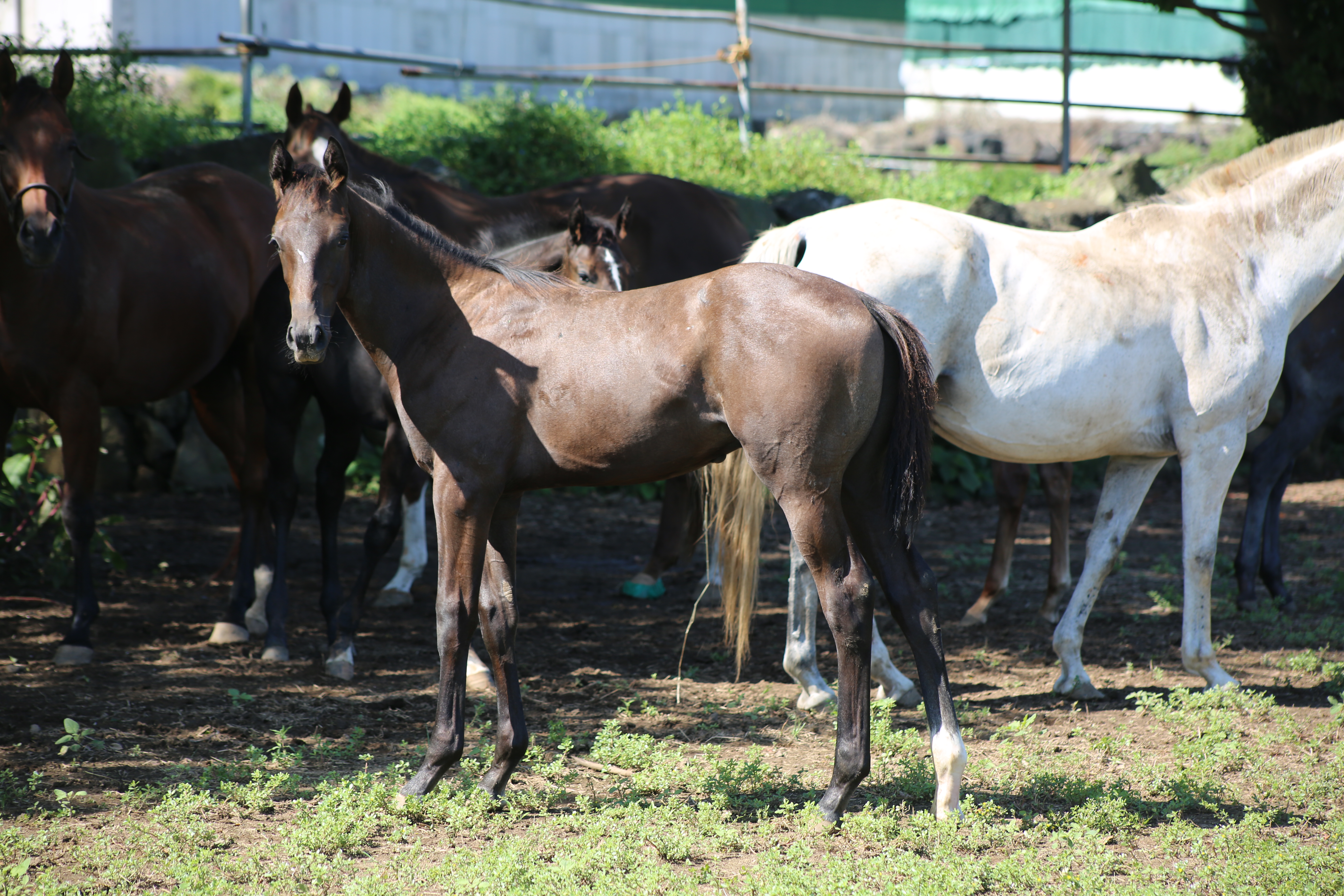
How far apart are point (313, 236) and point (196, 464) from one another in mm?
5615

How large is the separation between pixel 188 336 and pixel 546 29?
11.7 meters

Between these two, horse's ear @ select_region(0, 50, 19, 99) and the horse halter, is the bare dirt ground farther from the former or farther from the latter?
horse's ear @ select_region(0, 50, 19, 99)

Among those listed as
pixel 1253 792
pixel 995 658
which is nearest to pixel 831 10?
pixel 995 658

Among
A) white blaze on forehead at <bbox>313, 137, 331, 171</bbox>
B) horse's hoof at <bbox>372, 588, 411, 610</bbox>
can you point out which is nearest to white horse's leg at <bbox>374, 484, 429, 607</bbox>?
horse's hoof at <bbox>372, 588, 411, 610</bbox>

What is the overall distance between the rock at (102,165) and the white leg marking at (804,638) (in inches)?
241

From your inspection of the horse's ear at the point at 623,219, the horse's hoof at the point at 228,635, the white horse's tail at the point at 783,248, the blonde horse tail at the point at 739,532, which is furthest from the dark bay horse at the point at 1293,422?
the horse's hoof at the point at 228,635

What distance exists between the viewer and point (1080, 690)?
15.2 ft

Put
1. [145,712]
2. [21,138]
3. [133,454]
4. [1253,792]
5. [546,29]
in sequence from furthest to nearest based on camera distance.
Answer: [546,29]
[133,454]
[21,138]
[145,712]
[1253,792]

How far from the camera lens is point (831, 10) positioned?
15.8m

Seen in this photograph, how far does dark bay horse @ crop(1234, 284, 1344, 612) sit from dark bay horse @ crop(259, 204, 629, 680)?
12.5 feet

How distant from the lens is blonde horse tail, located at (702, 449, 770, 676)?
4.47 m

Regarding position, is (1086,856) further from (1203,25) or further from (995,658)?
(1203,25)

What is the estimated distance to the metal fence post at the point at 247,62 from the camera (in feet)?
28.9

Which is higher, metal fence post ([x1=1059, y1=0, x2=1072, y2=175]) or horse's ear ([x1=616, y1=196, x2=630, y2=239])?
metal fence post ([x1=1059, y1=0, x2=1072, y2=175])
